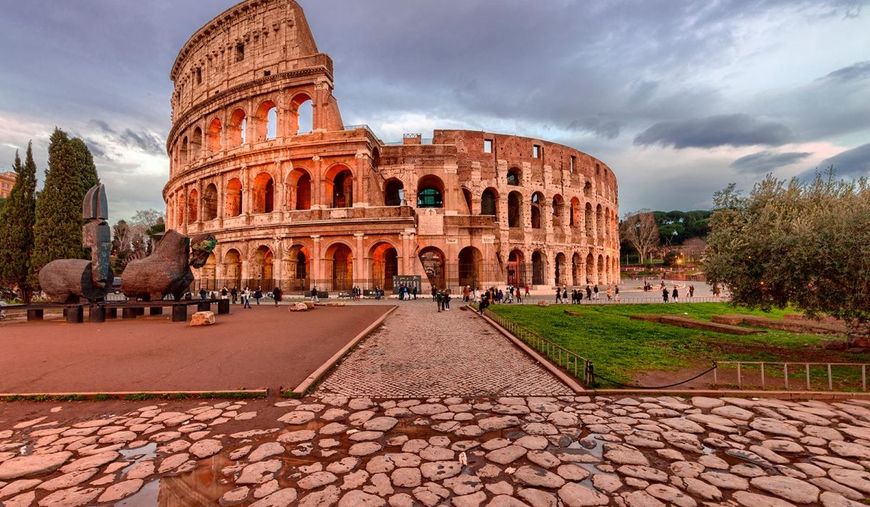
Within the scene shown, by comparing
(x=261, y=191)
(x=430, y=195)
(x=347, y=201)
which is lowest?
(x=347, y=201)

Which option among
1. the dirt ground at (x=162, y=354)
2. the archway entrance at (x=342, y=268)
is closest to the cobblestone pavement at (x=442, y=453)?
the dirt ground at (x=162, y=354)

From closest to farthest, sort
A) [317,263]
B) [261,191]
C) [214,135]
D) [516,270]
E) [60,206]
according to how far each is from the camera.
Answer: [60,206] → [317,263] → [261,191] → [214,135] → [516,270]

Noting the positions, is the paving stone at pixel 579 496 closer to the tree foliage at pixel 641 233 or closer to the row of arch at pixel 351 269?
the row of arch at pixel 351 269

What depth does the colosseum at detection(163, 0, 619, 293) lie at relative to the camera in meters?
27.3

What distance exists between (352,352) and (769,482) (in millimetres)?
7300

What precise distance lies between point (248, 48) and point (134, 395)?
34.3m

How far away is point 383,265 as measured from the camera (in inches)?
1159

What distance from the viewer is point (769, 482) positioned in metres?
3.15

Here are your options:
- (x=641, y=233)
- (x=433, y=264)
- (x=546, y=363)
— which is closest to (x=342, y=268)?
(x=433, y=264)

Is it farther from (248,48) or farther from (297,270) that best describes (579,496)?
(248,48)

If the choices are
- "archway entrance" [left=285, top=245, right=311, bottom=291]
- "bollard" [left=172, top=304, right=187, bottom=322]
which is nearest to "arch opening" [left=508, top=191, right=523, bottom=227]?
"archway entrance" [left=285, top=245, right=311, bottom=291]

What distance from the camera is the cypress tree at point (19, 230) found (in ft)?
74.8

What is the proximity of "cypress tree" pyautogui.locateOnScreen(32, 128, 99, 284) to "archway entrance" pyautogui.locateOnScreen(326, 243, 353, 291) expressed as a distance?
16.2 meters

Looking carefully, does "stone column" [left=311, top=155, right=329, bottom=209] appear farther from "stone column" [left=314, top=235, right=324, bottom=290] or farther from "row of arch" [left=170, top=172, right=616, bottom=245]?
"stone column" [left=314, top=235, right=324, bottom=290]
